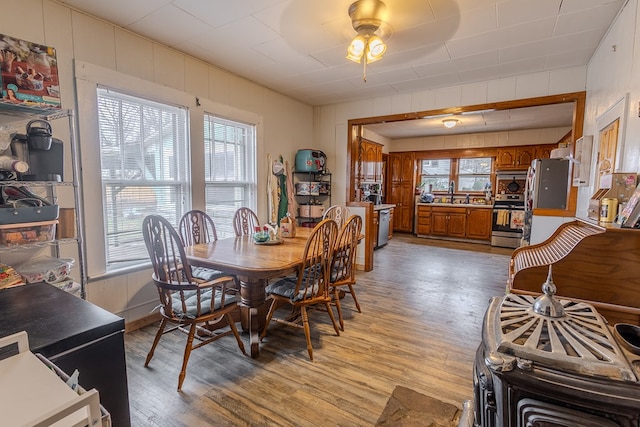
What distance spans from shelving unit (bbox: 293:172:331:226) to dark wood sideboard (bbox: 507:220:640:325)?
3.23 m

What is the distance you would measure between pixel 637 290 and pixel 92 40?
12.4ft

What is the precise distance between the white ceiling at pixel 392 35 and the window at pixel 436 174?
14.1 feet

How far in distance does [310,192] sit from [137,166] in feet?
Result: 7.90

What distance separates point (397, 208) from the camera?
7.93 meters

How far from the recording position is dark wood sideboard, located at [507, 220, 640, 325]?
1.42m

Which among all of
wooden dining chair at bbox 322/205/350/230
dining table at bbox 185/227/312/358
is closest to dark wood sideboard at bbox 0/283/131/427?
dining table at bbox 185/227/312/358

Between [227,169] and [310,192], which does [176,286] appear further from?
[310,192]

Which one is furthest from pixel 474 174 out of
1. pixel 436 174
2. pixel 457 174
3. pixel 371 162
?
pixel 371 162

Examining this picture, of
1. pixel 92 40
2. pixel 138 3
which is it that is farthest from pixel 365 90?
pixel 92 40

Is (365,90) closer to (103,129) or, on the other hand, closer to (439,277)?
(439,277)

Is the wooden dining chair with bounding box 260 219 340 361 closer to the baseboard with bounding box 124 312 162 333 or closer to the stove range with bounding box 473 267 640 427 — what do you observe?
the baseboard with bounding box 124 312 162 333

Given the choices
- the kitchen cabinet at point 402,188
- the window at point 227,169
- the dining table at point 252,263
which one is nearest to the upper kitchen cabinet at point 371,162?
the kitchen cabinet at point 402,188

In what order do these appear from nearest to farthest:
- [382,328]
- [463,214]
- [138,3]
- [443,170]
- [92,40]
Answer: [138,3], [92,40], [382,328], [463,214], [443,170]

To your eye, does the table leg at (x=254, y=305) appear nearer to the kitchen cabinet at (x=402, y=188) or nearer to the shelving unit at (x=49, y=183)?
the shelving unit at (x=49, y=183)
